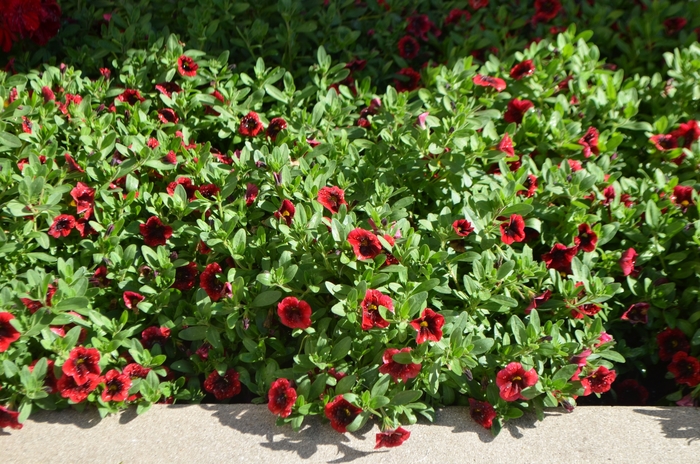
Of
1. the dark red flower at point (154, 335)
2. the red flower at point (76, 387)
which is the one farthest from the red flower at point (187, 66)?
the red flower at point (76, 387)

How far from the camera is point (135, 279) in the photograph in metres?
2.28

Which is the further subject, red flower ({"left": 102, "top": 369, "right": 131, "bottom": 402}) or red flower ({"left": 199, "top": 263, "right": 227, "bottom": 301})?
red flower ({"left": 199, "top": 263, "right": 227, "bottom": 301})

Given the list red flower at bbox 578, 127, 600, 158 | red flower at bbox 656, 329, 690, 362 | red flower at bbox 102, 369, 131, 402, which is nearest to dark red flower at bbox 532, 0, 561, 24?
red flower at bbox 578, 127, 600, 158

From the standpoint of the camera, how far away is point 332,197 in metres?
2.29

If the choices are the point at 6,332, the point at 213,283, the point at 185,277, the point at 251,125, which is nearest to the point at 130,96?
the point at 251,125

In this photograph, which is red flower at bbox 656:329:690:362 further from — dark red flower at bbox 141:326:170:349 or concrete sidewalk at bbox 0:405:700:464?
dark red flower at bbox 141:326:170:349

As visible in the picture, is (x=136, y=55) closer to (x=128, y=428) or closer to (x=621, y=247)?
(x=128, y=428)

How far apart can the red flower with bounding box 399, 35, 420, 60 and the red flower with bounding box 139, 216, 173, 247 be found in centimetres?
152

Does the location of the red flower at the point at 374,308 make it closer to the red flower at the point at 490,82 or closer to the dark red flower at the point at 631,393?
the dark red flower at the point at 631,393

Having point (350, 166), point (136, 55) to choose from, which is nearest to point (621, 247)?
point (350, 166)

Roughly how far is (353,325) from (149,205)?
2.78 feet

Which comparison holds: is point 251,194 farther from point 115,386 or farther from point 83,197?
point 115,386

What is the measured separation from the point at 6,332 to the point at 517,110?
1.95 meters

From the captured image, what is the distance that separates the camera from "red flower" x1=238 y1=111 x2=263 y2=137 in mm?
2666
